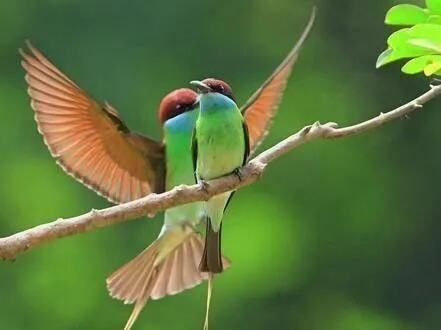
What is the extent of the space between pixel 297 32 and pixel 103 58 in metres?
0.84

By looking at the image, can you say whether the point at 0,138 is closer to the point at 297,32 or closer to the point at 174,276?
the point at 297,32

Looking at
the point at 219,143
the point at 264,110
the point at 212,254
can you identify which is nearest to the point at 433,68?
the point at 219,143

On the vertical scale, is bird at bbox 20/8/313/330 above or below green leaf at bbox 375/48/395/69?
below

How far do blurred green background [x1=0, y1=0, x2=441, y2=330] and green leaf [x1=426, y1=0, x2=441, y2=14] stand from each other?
367cm

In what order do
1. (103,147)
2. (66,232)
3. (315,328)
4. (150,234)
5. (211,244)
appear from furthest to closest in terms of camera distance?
(315,328) → (150,234) → (103,147) → (211,244) → (66,232)

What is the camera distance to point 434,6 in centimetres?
155

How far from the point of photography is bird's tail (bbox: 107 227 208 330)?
2525mm

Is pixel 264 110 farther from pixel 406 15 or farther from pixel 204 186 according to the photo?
pixel 406 15

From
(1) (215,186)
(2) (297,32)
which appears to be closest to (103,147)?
(1) (215,186)

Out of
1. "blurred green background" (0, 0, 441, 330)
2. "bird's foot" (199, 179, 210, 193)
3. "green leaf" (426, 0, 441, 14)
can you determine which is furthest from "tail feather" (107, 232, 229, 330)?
"blurred green background" (0, 0, 441, 330)

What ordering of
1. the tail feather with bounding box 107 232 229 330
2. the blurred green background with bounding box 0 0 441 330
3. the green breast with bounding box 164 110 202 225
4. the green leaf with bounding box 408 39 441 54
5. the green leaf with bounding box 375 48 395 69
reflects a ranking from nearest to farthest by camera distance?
the green leaf with bounding box 408 39 441 54
the green leaf with bounding box 375 48 395 69
the tail feather with bounding box 107 232 229 330
the green breast with bounding box 164 110 202 225
the blurred green background with bounding box 0 0 441 330

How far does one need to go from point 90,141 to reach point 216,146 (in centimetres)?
61

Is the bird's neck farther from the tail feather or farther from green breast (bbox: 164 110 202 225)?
green breast (bbox: 164 110 202 225)

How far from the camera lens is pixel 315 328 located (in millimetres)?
5949
